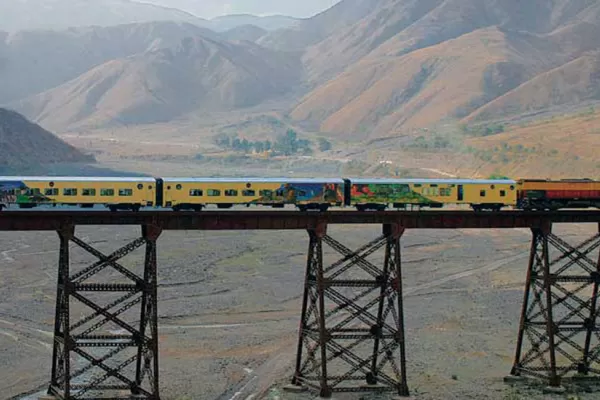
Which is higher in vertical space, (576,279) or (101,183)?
(101,183)

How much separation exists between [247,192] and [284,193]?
1733 mm

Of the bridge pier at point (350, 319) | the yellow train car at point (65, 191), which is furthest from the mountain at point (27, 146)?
the bridge pier at point (350, 319)

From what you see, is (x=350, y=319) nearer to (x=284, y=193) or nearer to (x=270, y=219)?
(x=270, y=219)

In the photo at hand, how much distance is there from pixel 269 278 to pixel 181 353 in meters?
23.2

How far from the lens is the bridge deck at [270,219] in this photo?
32469 mm

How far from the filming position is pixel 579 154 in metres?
131

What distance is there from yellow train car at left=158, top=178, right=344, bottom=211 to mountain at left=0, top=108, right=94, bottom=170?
10561cm

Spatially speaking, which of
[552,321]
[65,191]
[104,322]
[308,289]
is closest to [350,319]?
[308,289]

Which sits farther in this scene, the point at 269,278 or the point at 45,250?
the point at 45,250

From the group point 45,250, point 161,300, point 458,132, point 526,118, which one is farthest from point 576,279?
point 526,118

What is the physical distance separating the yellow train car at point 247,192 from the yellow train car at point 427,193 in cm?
104

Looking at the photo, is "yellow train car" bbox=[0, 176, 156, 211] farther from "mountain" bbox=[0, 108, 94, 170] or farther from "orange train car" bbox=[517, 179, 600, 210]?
"mountain" bbox=[0, 108, 94, 170]

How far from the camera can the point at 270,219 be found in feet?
114

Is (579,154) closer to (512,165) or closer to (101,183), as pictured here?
(512,165)
